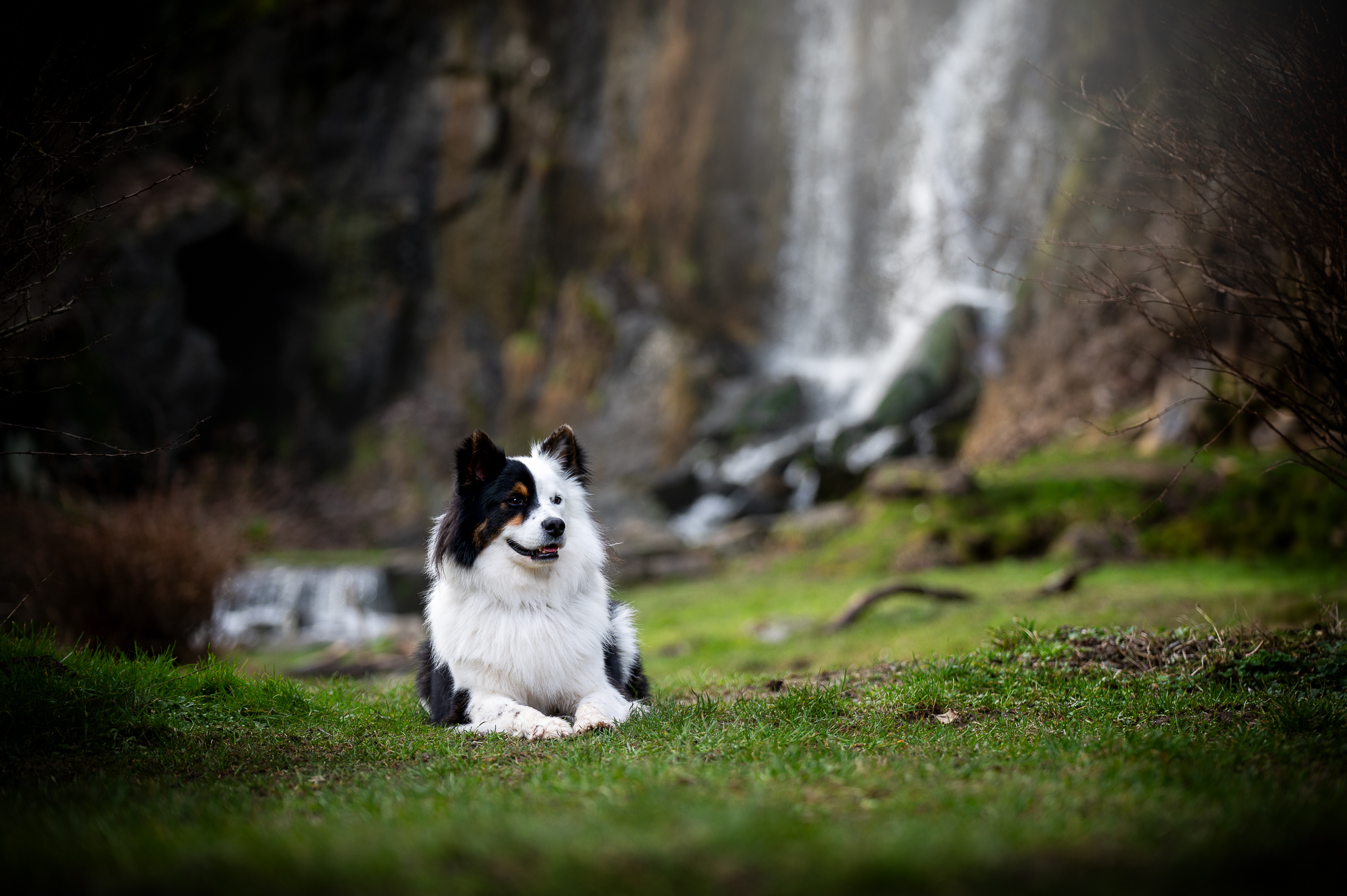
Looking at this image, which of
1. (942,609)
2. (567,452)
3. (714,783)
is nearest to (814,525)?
(942,609)

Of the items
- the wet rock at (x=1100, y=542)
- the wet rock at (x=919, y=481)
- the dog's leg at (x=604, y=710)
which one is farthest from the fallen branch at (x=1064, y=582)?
the dog's leg at (x=604, y=710)

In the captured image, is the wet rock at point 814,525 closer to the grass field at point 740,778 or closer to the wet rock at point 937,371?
the wet rock at point 937,371

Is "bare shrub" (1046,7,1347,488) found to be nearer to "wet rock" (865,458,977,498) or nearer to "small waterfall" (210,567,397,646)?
"wet rock" (865,458,977,498)

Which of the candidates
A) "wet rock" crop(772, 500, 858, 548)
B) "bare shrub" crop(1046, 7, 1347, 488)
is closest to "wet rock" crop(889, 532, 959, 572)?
"wet rock" crop(772, 500, 858, 548)

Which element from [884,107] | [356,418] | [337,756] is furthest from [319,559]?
[884,107]

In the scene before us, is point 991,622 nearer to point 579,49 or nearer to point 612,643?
point 612,643

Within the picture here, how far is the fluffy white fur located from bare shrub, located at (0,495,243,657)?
5834mm

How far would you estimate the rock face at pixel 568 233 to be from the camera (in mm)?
29781

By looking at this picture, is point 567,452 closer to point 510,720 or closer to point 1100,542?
point 510,720

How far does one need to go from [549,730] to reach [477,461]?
165 cm

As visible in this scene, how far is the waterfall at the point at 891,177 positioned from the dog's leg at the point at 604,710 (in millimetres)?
25324

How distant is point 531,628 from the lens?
17.3 ft

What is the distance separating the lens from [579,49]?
3666cm

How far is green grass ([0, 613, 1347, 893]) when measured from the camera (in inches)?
94.0
